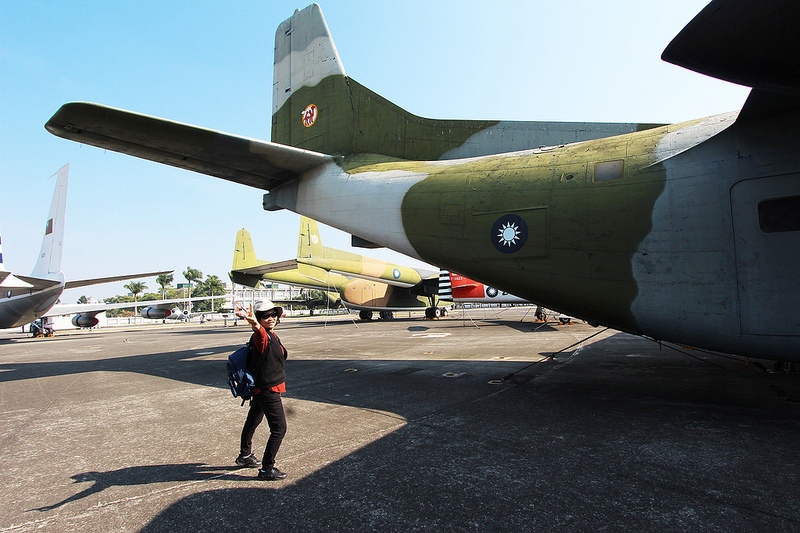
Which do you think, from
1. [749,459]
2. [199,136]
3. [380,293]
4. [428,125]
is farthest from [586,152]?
[380,293]

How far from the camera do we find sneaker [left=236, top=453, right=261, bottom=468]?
3705 mm

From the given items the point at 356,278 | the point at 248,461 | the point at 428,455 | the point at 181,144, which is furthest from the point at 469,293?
the point at 248,461

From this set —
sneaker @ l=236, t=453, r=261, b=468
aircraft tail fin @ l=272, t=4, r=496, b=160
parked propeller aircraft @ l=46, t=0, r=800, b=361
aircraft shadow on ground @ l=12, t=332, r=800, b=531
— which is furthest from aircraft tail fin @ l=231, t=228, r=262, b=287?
sneaker @ l=236, t=453, r=261, b=468

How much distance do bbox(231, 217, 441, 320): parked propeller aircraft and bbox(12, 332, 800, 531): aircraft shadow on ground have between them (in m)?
24.0

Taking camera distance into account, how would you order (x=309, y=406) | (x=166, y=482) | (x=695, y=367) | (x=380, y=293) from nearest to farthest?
(x=166, y=482) → (x=309, y=406) → (x=695, y=367) → (x=380, y=293)

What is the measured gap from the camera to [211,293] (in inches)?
4318

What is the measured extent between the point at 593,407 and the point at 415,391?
104 inches

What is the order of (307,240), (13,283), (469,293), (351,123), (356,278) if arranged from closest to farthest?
(351,123), (13,283), (469,293), (356,278), (307,240)

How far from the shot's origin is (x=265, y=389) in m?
3.55

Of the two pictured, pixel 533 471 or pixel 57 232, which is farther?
pixel 57 232

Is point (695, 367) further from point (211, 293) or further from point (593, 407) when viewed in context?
point (211, 293)

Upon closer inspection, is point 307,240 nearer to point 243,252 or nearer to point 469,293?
point 243,252

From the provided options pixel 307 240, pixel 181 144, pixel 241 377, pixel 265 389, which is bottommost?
pixel 265 389

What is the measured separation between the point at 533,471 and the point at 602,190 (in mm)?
3781
